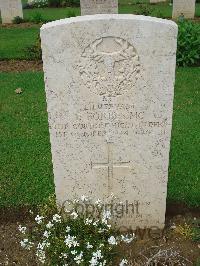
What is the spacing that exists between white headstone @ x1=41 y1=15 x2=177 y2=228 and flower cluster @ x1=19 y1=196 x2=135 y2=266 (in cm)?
28

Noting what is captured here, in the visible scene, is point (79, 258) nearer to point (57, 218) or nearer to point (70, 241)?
point (70, 241)

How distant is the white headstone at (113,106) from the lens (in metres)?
3.41

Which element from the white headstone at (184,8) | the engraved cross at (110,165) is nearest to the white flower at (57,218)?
the engraved cross at (110,165)

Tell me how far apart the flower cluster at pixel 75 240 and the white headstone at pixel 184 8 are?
11553 millimetres

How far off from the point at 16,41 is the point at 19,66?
217 cm

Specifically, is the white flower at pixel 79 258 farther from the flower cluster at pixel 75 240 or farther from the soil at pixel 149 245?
the soil at pixel 149 245

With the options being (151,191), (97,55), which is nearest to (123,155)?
(151,191)

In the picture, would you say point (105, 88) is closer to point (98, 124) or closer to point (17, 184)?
point (98, 124)

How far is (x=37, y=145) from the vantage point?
242 inches

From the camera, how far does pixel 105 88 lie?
3641 mm

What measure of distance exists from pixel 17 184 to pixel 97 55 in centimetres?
234

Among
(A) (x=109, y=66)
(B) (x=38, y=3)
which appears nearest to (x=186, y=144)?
(A) (x=109, y=66)

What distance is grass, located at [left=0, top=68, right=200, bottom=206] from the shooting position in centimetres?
502

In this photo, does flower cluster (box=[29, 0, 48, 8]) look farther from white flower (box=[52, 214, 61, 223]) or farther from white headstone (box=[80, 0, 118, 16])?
white flower (box=[52, 214, 61, 223])
